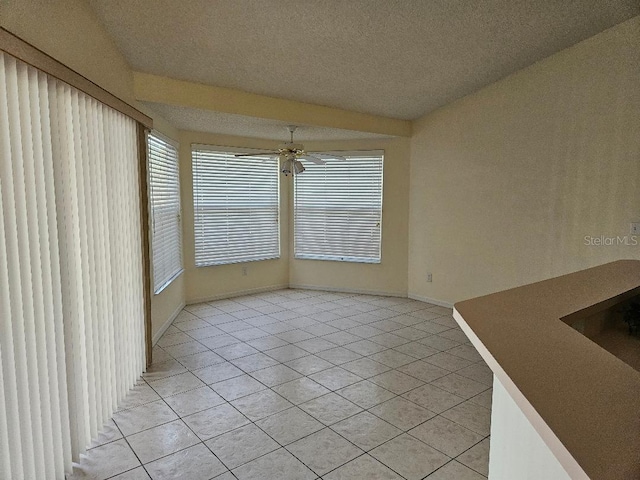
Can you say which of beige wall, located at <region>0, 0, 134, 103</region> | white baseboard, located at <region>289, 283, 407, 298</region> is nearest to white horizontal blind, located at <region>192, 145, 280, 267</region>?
white baseboard, located at <region>289, 283, 407, 298</region>

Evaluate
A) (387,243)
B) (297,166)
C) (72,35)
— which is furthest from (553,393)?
(387,243)

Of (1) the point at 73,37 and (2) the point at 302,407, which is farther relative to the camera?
(2) the point at 302,407

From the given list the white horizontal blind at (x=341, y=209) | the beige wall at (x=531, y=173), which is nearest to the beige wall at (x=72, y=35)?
the white horizontal blind at (x=341, y=209)

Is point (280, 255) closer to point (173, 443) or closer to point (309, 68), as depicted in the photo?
point (309, 68)

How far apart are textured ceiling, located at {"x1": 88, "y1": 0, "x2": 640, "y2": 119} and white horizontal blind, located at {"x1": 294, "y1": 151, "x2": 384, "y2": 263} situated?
6.09 feet

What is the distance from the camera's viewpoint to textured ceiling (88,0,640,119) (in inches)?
106

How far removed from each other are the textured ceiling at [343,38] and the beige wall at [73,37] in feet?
0.40

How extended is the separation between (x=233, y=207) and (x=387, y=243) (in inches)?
89.4

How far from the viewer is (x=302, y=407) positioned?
9.59 ft

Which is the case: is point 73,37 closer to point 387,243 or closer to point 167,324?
point 167,324

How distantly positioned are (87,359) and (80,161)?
1141 millimetres

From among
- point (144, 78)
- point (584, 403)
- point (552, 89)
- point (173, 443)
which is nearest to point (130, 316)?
point (173, 443)

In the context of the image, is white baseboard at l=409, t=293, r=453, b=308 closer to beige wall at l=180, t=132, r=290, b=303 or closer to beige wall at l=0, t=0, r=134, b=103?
beige wall at l=180, t=132, r=290, b=303

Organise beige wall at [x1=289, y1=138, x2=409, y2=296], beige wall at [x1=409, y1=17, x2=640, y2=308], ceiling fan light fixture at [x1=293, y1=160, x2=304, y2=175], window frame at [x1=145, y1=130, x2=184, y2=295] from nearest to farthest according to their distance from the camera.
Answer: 1. beige wall at [x1=409, y1=17, x2=640, y2=308]
2. window frame at [x1=145, y1=130, x2=184, y2=295]
3. ceiling fan light fixture at [x1=293, y1=160, x2=304, y2=175]
4. beige wall at [x1=289, y1=138, x2=409, y2=296]
